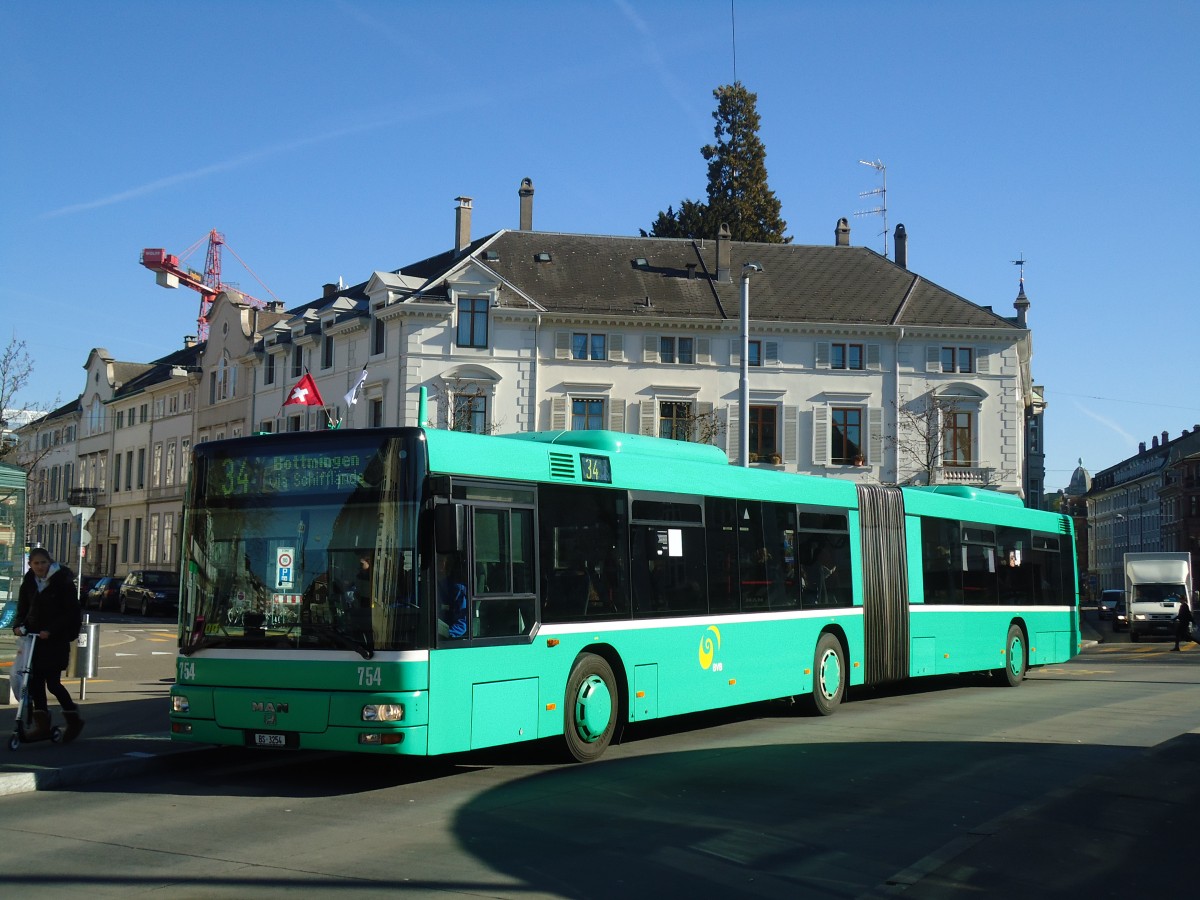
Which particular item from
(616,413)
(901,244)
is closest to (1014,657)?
(616,413)

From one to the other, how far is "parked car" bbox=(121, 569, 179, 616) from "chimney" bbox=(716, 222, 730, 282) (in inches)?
1027

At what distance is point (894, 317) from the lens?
58.4 meters

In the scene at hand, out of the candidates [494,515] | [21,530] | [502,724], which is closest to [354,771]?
[502,724]

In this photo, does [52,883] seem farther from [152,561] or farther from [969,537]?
[152,561]

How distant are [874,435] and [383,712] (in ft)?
160

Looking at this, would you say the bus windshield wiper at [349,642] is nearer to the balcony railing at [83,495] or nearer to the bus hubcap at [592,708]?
the bus hubcap at [592,708]

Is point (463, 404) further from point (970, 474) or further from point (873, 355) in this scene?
point (970, 474)

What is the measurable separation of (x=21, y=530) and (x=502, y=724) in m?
16.9

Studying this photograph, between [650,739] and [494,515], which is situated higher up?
[494,515]

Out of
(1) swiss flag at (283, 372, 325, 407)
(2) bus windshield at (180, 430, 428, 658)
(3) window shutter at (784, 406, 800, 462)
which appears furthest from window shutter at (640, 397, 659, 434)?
(2) bus windshield at (180, 430, 428, 658)

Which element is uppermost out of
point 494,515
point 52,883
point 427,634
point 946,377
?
point 946,377

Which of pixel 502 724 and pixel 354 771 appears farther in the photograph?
pixel 354 771

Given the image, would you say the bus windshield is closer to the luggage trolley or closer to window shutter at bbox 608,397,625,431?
the luggage trolley

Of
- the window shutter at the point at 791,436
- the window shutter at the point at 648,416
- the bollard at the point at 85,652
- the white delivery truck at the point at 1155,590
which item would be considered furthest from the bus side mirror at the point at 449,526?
the window shutter at the point at 791,436
